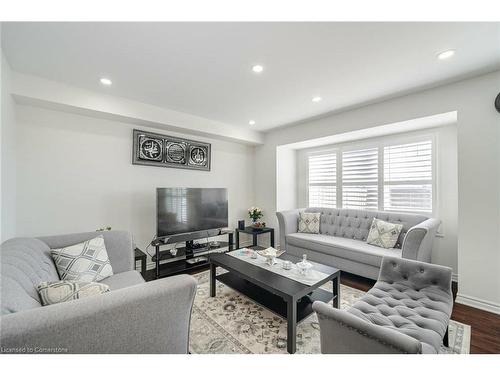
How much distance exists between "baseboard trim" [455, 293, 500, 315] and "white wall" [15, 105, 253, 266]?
12.9ft

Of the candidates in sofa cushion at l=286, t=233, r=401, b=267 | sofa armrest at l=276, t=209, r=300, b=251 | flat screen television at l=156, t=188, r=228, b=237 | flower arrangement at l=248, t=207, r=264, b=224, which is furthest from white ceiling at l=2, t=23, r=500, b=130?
flower arrangement at l=248, t=207, r=264, b=224

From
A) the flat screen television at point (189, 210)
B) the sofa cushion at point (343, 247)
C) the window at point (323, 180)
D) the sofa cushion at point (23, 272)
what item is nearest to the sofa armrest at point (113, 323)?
the sofa cushion at point (23, 272)

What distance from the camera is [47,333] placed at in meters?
0.73

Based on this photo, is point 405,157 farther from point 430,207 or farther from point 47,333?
point 47,333

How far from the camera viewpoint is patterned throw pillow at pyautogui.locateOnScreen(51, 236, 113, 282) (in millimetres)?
1639

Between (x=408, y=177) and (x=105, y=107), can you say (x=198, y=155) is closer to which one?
(x=105, y=107)

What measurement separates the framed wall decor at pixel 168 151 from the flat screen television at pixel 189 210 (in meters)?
0.58

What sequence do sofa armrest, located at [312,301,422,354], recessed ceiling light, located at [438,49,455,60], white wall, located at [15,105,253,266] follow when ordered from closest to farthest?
sofa armrest, located at [312,301,422,354] < recessed ceiling light, located at [438,49,455,60] < white wall, located at [15,105,253,266]

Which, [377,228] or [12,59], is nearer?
[12,59]

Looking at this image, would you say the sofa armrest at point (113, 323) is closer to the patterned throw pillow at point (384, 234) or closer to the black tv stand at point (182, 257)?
the black tv stand at point (182, 257)

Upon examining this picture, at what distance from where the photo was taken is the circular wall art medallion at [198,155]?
374 cm

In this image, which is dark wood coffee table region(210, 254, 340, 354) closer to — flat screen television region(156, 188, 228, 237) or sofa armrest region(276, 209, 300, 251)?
flat screen television region(156, 188, 228, 237)

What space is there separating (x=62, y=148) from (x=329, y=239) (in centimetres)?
386

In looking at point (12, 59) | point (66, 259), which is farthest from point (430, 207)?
point (12, 59)
